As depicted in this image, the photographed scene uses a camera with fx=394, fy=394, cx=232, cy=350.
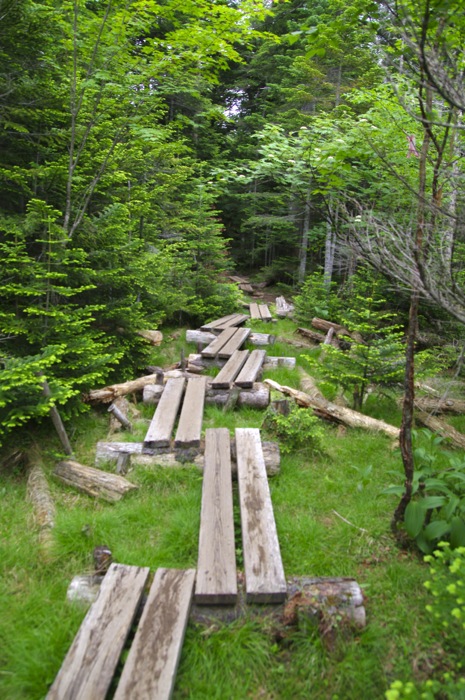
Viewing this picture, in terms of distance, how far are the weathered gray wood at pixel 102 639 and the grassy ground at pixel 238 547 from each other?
7.0 inches

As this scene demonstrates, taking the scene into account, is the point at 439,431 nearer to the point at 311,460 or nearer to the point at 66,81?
the point at 311,460

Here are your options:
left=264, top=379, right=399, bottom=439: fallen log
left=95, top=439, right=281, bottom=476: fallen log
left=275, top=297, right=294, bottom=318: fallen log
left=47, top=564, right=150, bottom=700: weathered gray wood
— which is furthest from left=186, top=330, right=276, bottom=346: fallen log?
left=47, top=564, right=150, bottom=700: weathered gray wood

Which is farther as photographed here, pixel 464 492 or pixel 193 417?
pixel 193 417

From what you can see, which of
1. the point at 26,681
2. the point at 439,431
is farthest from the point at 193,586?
the point at 439,431

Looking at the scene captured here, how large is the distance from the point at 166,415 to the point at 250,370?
1.97m

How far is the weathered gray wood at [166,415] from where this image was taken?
4582mm

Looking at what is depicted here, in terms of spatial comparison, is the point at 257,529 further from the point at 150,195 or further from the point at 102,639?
the point at 150,195

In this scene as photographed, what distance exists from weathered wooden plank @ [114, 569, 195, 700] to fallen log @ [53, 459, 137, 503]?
1.28 meters

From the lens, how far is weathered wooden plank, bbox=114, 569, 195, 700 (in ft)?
6.95

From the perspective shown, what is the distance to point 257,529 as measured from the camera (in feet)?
10.7

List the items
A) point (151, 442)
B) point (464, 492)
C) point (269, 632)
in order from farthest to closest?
point (151, 442), point (464, 492), point (269, 632)

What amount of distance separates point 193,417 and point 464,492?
309 centimetres

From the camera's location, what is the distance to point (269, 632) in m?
2.56

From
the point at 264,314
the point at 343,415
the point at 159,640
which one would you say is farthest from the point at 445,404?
the point at 264,314
